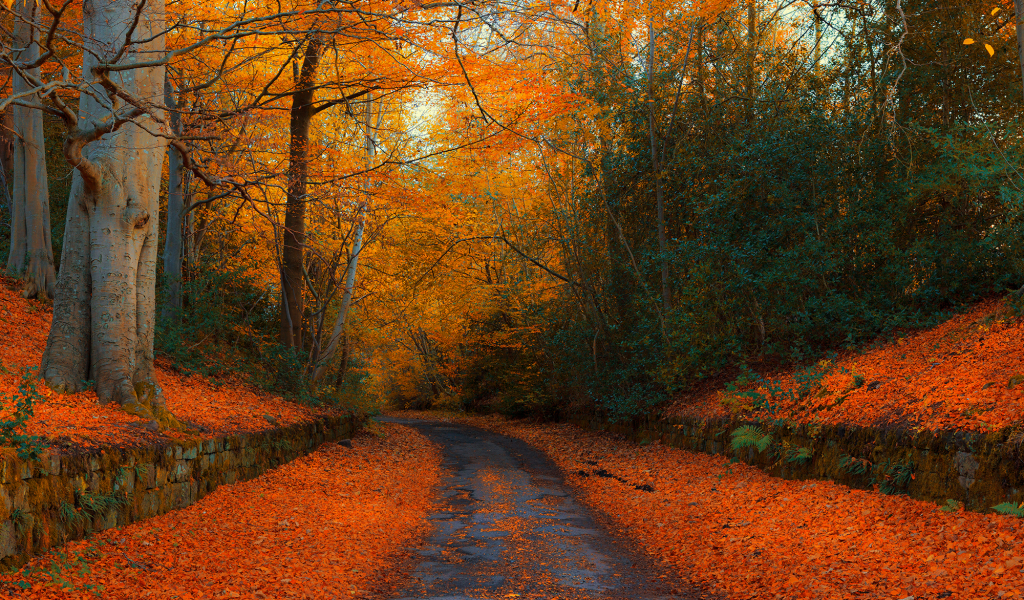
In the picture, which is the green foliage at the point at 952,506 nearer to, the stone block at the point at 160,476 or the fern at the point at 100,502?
the fern at the point at 100,502

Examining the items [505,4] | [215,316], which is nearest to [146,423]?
[505,4]

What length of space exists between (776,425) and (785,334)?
3.13 metres

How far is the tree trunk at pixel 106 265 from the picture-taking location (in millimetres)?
6992

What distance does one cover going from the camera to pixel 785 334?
11133 mm

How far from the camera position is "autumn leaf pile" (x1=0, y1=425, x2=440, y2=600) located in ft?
14.5

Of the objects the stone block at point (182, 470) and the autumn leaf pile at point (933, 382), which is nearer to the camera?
the autumn leaf pile at point (933, 382)

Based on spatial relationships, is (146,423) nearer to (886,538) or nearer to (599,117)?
(886,538)

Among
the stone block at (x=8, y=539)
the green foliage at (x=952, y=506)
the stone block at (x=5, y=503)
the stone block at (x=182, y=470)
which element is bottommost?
the stone block at (x=182, y=470)

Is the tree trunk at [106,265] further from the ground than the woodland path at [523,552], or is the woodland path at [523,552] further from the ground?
the tree trunk at [106,265]

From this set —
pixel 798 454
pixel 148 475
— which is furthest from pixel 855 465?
pixel 148 475

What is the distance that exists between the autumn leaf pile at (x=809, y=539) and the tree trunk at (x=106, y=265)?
17.7 ft

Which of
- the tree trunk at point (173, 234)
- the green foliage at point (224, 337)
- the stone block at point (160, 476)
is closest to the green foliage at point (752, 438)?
the stone block at point (160, 476)

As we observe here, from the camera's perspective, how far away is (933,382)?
687 cm

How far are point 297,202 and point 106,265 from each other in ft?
19.0
